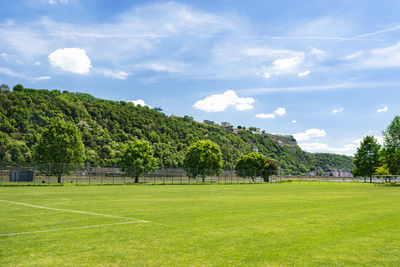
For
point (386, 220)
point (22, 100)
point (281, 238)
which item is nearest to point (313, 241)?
point (281, 238)

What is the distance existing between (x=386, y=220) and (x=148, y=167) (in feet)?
199

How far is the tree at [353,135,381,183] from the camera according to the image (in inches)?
3243

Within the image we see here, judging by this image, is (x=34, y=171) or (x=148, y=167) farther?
(x=148, y=167)

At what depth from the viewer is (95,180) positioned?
51.8 m

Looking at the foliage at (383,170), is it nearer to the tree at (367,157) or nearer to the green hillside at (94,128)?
the tree at (367,157)

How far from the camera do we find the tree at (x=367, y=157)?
3243 inches

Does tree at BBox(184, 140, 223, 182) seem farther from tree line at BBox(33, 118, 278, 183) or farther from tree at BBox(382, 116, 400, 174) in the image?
tree at BBox(382, 116, 400, 174)

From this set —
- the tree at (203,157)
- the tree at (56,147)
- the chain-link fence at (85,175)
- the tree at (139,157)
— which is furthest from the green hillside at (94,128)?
the chain-link fence at (85,175)

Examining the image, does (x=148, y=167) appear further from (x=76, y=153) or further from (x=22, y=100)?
(x=22, y=100)

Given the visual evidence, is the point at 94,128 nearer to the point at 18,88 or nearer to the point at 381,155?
the point at 18,88

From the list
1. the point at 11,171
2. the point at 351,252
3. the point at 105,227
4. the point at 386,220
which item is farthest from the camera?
the point at 11,171

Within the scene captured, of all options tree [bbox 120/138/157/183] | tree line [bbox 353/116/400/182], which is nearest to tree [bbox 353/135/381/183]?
tree line [bbox 353/116/400/182]

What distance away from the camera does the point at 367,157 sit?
83.2m

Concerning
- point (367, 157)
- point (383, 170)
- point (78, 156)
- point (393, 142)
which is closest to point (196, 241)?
point (78, 156)
